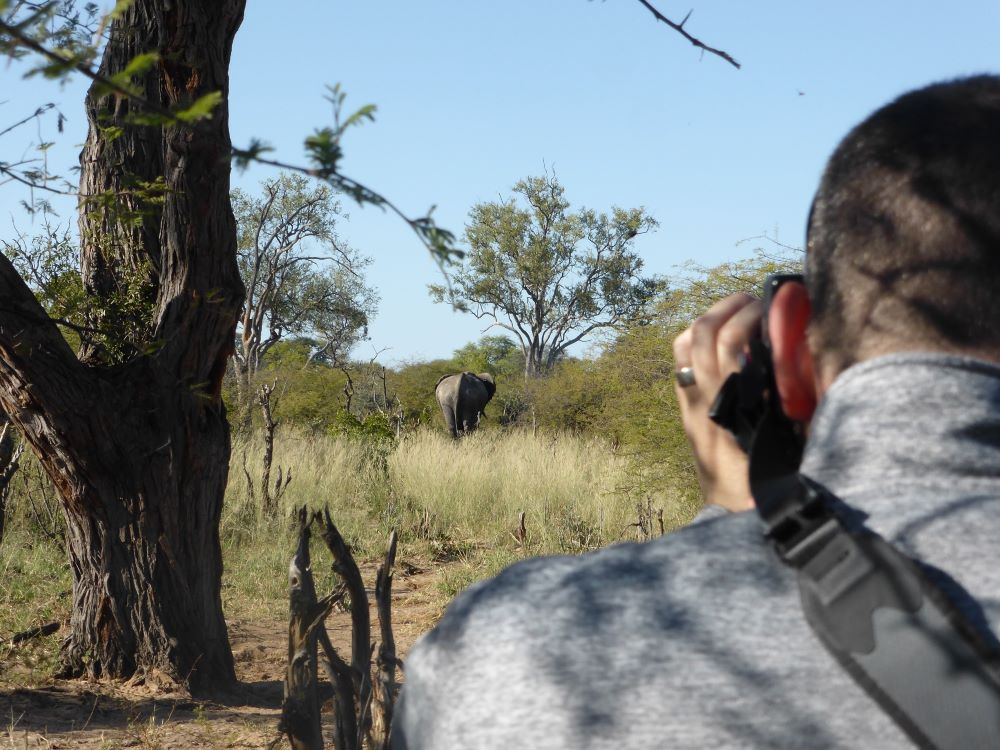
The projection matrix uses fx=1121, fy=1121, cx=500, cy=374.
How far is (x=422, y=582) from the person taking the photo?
805cm

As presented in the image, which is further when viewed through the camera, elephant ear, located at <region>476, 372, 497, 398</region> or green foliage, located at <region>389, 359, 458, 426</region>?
green foliage, located at <region>389, 359, 458, 426</region>

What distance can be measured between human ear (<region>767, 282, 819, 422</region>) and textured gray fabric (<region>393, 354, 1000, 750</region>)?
0.38 feet

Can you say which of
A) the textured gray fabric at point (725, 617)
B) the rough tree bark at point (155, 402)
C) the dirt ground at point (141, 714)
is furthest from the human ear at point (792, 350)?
the rough tree bark at point (155, 402)

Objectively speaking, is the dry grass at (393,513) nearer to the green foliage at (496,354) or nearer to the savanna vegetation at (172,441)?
the savanna vegetation at (172,441)

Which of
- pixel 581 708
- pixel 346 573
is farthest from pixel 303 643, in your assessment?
pixel 581 708

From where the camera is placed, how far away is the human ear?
1.06 metres

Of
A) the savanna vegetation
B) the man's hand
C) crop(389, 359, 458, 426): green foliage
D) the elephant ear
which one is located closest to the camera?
the man's hand

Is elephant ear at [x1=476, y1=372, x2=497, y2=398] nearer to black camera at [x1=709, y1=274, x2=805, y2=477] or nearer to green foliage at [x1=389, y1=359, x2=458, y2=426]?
green foliage at [x1=389, y1=359, x2=458, y2=426]

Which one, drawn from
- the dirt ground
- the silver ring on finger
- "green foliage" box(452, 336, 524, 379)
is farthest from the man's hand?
"green foliage" box(452, 336, 524, 379)

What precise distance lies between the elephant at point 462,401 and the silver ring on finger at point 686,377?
19.3m

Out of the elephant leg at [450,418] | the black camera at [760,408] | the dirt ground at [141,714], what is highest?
the elephant leg at [450,418]

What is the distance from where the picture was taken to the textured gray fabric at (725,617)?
81cm

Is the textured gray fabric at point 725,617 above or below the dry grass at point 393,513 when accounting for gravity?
below

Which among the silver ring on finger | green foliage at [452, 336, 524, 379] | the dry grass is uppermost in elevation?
green foliage at [452, 336, 524, 379]
